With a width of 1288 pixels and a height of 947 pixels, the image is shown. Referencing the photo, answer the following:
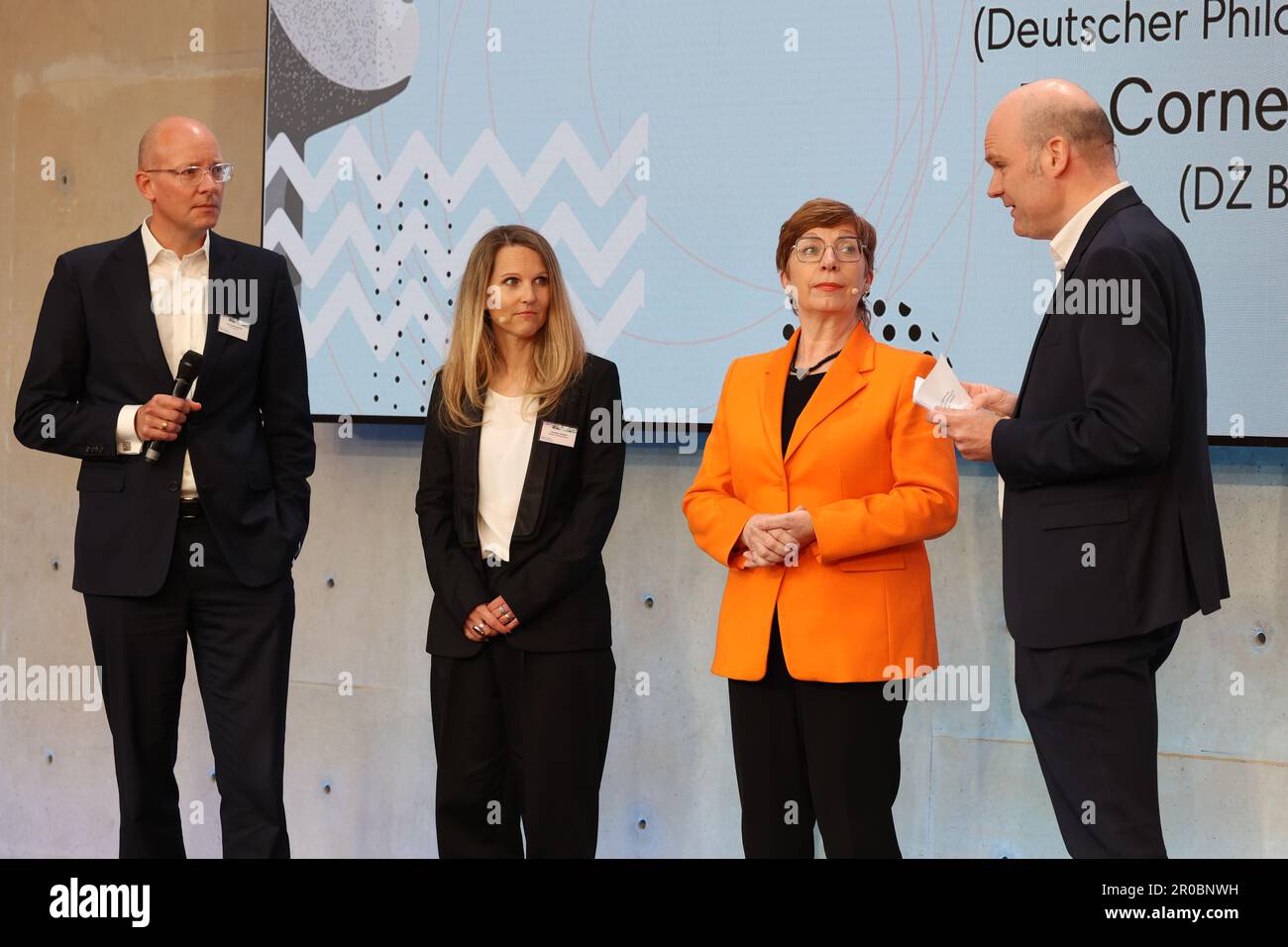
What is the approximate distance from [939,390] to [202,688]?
1.93 meters

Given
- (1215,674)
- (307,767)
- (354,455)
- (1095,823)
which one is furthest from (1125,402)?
(307,767)

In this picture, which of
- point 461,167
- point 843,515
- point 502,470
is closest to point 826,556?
point 843,515

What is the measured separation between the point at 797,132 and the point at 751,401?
1142 millimetres

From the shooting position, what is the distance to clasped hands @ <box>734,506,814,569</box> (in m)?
3.00

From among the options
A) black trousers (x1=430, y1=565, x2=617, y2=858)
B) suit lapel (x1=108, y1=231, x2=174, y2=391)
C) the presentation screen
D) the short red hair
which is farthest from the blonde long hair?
the presentation screen

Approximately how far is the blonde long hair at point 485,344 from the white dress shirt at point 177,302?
0.62 m

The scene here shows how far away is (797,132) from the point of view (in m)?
3.97

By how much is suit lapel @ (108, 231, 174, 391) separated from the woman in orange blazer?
1.35 m

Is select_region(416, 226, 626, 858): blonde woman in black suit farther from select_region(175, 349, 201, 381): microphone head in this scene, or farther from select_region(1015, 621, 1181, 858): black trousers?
select_region(1015, 621, 1181, 858): black trousers

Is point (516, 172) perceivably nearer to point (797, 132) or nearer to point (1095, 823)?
point (797, 132)

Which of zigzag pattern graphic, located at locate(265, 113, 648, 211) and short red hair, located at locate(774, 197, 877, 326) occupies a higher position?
zigzag pattern graphic, located at locate(265, 113, 648, 211)

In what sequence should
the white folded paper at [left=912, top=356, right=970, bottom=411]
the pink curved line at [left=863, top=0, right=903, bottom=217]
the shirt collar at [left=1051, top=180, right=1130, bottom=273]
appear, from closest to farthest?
the shirt collar at [left=1051, top=180, right=1130, bottom=273]
the white folded paper at [left=912, top=356, right=970, bottom=411]
the pink curved line at [left=863, top=0, right=903, bottom=217]

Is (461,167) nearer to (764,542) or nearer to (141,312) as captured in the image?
(141,312)

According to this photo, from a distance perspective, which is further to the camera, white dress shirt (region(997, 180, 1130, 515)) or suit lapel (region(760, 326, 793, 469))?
suit lapel (region(760, 326, 793, 469))
